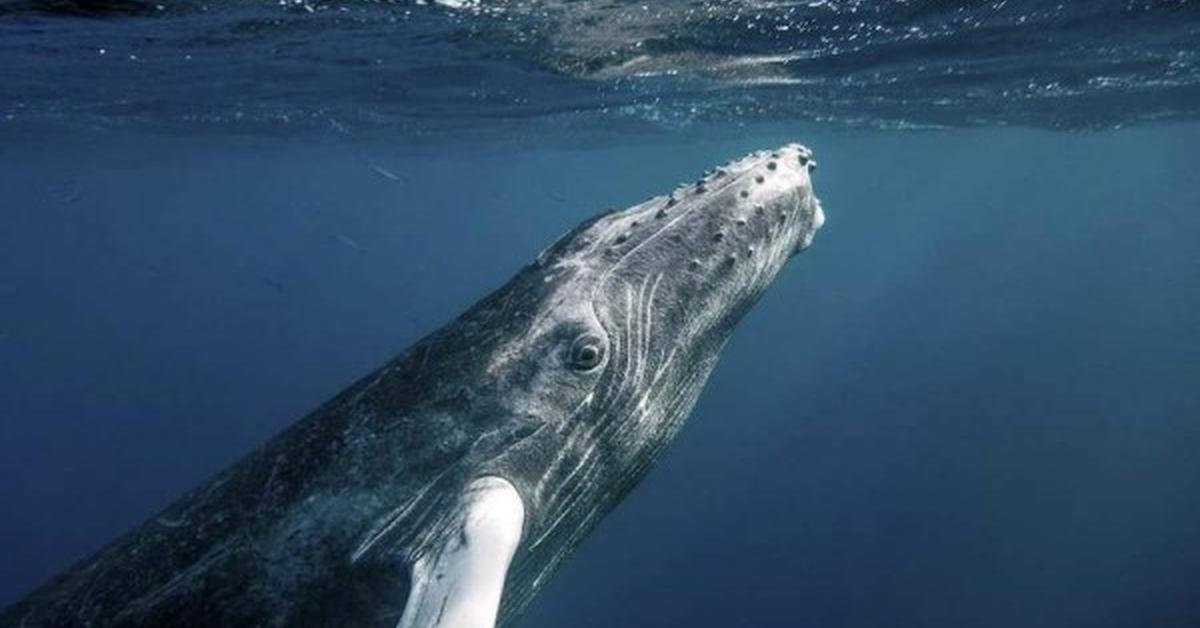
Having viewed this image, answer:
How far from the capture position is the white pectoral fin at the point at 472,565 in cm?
365

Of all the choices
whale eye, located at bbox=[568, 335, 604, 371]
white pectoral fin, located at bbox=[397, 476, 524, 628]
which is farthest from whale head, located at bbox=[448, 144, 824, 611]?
white pectoral fin, located at bbox=[397, 476, 524, 628]

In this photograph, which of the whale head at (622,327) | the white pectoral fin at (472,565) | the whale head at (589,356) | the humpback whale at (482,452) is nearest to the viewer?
the white pectoral fin at (472,565)

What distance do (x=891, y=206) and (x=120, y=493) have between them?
9813 centimetres

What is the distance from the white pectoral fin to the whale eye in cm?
73

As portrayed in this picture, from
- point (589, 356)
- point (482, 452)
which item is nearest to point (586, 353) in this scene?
point (589, 356)

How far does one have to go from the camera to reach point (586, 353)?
4.75 meters

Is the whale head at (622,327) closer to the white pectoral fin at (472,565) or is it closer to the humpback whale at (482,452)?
the humpback whale at (482,452)

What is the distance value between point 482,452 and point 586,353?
0.74 m

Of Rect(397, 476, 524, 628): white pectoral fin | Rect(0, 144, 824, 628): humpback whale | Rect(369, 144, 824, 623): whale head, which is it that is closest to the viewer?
Rect(397, 476, 524, 628): white pectoral fin

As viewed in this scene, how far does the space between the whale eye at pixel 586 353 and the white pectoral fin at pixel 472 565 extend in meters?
0.73

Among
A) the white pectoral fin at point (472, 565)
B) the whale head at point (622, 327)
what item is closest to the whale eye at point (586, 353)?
the whale head at point (622, 327)

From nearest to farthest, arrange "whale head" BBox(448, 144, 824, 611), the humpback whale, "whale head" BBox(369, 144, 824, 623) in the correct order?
the humpback whale, "whale head" BBox(369, 144, 824, 623), "whale head" BBox(448, 144, 824, 611)

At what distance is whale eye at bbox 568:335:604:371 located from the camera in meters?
4.75

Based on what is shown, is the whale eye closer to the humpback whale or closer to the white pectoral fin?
the humpback whale
